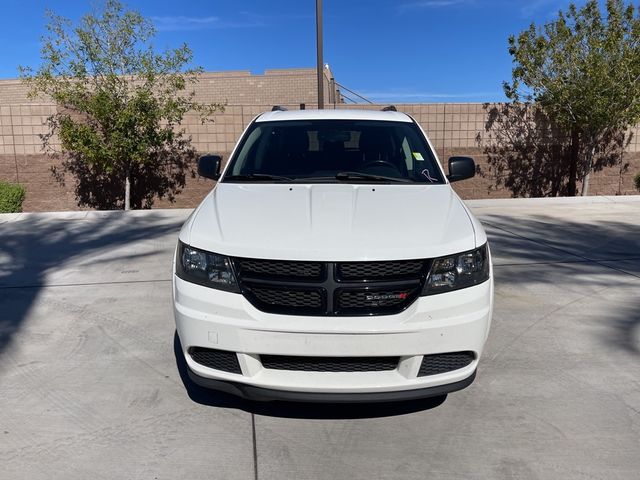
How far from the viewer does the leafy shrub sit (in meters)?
10.7

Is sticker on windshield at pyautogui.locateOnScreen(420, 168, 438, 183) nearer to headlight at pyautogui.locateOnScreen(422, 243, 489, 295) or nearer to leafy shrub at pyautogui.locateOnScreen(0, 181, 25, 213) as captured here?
headlight at pyautogui.locateOnScreen(422, 243, 489, 295)

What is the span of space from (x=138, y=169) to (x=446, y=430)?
10.6 meters

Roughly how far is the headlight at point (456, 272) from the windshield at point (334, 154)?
125cm

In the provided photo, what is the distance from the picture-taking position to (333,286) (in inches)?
108

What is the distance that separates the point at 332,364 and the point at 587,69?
11.0 meters

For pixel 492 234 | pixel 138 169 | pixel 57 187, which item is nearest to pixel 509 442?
pixel 492 234

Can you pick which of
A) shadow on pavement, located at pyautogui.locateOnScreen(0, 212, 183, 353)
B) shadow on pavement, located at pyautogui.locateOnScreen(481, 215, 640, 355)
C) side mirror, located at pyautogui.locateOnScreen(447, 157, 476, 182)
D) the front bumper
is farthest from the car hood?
shadow on pavement, located at pyautogui.locateOnScreen(0, 212, 183, 353)

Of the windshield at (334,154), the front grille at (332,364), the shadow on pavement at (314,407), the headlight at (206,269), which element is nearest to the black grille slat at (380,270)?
the front grille at (332,364)

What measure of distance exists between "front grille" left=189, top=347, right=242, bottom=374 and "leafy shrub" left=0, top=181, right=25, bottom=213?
31.6ft

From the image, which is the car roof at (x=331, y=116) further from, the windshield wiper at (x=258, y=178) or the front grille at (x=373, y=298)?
the front grille at (x=373, y=298)

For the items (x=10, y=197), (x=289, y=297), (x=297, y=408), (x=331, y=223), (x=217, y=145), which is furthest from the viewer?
(x=217, y=145)

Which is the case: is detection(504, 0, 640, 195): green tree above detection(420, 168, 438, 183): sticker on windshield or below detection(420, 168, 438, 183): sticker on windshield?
above

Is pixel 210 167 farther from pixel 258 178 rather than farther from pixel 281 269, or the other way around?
pixel 281 269

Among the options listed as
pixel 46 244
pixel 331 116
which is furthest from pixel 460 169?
pixel 46 244
